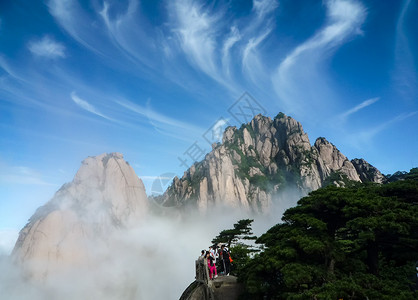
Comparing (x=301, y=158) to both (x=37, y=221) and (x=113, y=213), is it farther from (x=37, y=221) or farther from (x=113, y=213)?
(x=37, y=221)

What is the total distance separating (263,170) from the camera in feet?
331

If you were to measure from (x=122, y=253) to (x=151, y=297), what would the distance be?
11.8 m

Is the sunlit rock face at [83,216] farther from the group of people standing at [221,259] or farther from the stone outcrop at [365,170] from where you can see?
the stone outcrop at [365,170]

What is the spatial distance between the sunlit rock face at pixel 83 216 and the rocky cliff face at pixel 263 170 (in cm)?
2598

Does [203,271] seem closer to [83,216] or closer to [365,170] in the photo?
[83,216]

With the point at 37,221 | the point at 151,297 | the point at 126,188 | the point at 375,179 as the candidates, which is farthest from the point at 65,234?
the point at 375,179

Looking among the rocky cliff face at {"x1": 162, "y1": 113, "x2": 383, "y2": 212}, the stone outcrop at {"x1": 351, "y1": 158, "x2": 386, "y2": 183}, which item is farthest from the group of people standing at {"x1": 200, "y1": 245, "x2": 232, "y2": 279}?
the stone outcrop at {"x1": 351, "y1": 158, "x2": 386, "y2": 183}

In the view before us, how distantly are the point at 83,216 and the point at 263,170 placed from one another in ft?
225

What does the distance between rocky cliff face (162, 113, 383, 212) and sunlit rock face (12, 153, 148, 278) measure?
2598 cm

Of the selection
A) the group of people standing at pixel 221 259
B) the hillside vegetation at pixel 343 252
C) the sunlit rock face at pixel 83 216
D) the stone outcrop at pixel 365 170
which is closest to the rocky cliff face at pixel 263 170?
the stone outcrop at pixel 365 170

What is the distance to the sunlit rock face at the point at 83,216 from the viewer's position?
161 ft

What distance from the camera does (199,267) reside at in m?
12.3

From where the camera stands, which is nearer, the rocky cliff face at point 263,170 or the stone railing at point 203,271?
the stone railing at point 203,271

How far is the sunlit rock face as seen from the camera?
49000 mm
